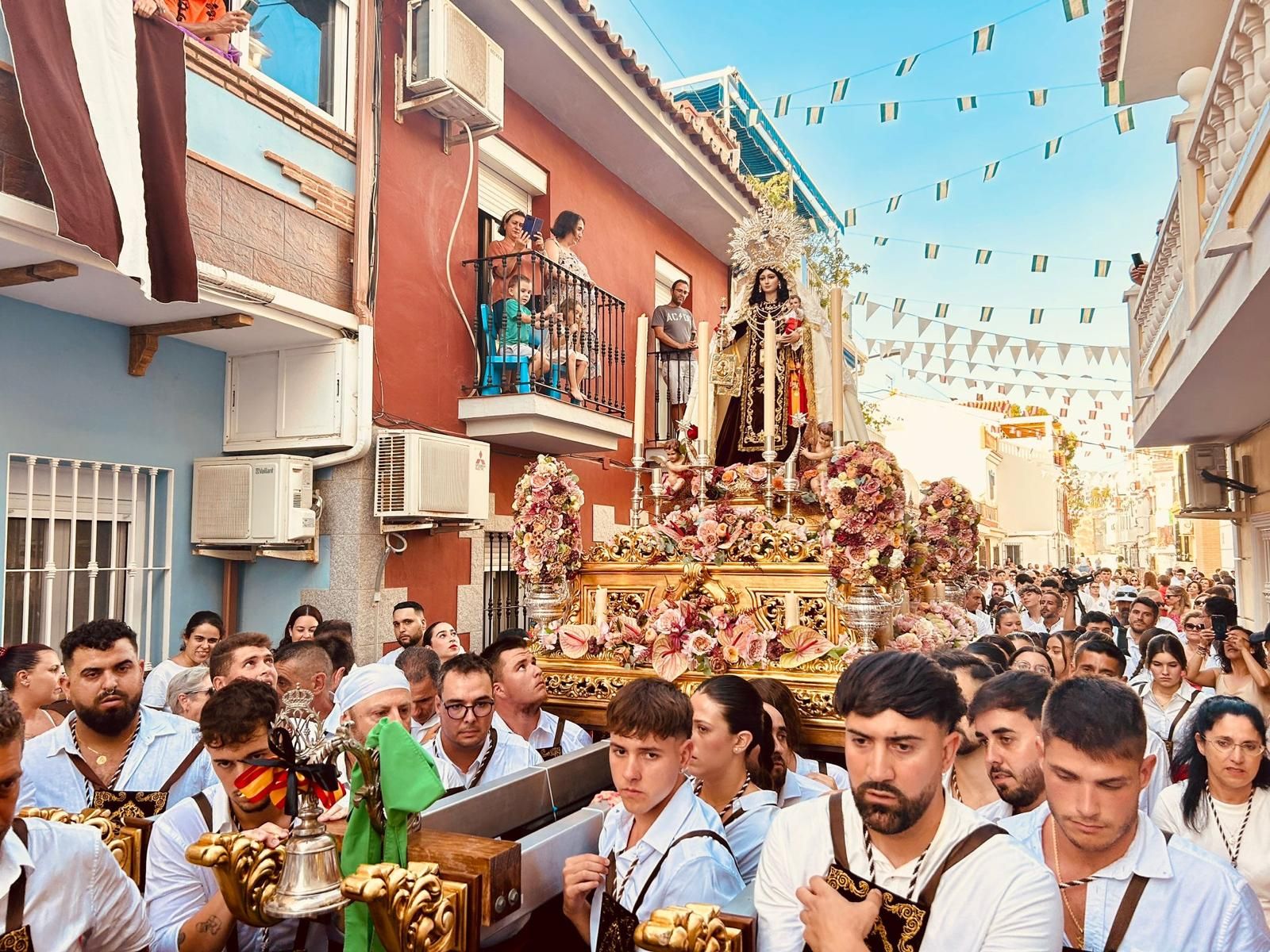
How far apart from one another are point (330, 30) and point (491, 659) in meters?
5.38

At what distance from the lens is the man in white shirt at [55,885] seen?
180cm

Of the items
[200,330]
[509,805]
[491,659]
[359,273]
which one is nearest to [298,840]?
[509,805]

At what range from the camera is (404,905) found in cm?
182

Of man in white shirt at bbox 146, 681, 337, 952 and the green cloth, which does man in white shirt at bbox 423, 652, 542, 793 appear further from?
the green cloth

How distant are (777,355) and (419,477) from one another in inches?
110

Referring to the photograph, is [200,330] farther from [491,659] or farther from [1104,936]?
[1104,936]

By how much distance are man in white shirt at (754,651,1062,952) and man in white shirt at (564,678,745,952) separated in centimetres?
37

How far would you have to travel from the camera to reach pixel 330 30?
7.12 metres

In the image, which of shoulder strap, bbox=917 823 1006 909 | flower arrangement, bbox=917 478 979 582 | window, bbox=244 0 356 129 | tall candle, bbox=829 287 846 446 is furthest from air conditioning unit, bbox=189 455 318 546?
shoulder strap, bbox=917 823 1006 909

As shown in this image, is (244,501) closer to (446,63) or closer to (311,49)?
(311,49)

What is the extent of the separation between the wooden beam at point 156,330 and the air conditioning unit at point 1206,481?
8791 millimetres

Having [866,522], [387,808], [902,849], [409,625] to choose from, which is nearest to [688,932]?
[902,849]

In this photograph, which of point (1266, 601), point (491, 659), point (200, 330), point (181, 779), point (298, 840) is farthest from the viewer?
point (1266, 601)

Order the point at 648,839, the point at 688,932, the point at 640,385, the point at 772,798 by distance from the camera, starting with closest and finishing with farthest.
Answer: the point at 688,932
the point at 648,839
the point at 772,798
the point at 640,385
